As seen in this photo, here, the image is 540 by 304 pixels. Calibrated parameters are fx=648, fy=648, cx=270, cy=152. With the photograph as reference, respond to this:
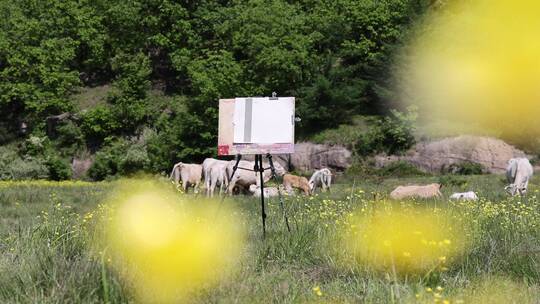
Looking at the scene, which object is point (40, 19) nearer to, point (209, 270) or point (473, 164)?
point (473, 164)

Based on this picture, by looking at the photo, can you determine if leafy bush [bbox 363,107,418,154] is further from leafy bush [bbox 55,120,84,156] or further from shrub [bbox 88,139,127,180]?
leafy bush [bbox 55,120,84,156]

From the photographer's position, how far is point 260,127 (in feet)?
27.1

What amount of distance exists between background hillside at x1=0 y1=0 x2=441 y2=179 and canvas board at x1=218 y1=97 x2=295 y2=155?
830 inches

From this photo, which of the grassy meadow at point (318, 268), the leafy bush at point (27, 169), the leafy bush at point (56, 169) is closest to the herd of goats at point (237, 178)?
the grassy meadow at point (318, 268)

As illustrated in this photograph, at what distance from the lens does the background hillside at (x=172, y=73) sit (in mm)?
32875

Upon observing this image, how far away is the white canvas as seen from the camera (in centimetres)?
823

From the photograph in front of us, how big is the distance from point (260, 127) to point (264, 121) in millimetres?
98

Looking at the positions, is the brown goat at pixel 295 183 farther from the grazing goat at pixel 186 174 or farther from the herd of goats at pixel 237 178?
the grazing goat at pixel 186 174

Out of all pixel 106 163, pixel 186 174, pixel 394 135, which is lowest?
pixel 106 163

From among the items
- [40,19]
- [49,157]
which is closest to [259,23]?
[49,157]

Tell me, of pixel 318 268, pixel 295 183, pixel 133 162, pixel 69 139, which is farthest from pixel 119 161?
pixel 318 268

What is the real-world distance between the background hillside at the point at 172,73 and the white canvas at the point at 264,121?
2107 centimetres

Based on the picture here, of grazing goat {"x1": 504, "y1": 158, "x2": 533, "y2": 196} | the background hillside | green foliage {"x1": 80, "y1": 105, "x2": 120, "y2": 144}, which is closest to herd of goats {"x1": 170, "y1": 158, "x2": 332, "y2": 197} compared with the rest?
grazing goat {"x1": 504, "y1": 158, "x2": 533, "y2": 196}

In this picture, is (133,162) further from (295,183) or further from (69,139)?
(295,183)
